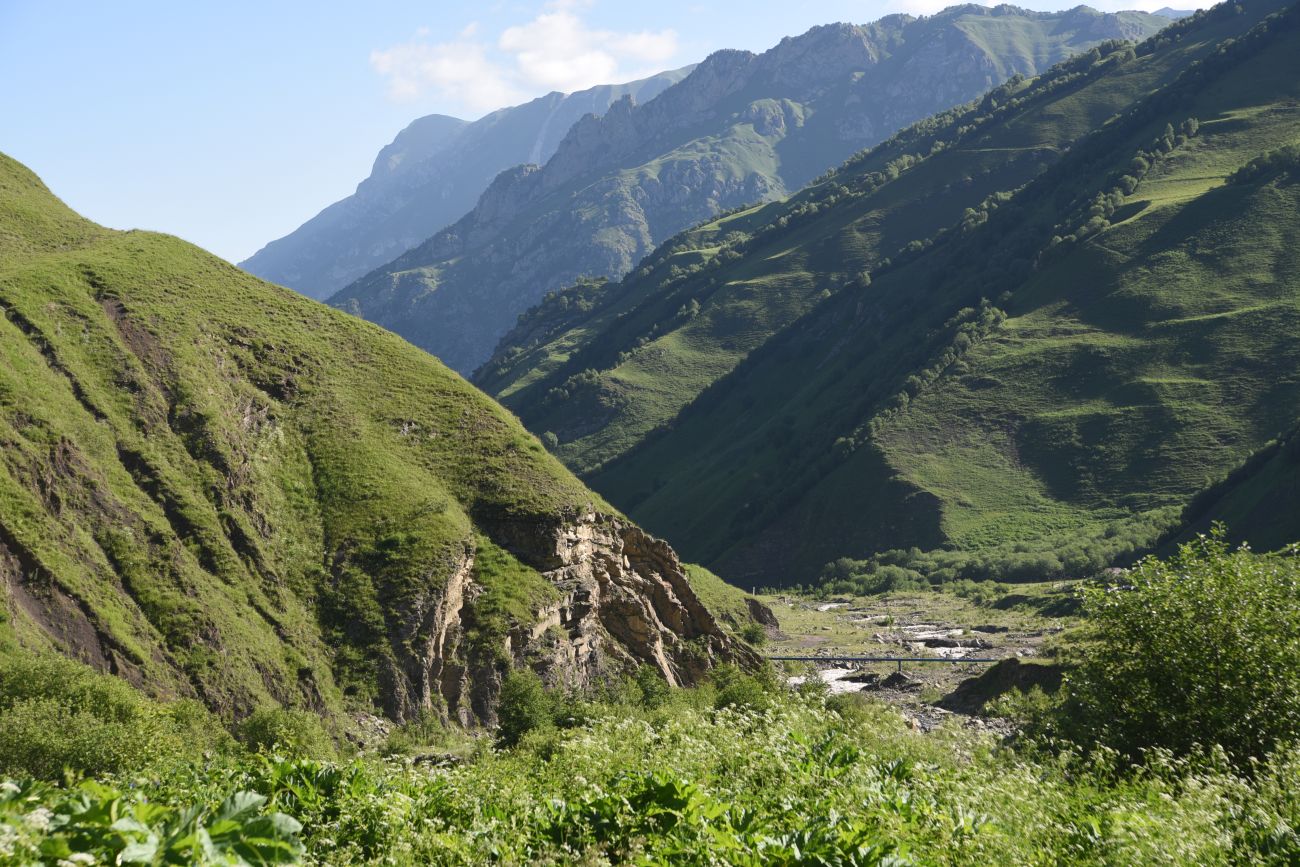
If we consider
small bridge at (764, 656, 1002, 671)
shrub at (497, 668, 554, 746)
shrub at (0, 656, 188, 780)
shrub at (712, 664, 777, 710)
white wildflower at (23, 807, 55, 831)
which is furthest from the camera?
small bridge at (764, 656, 1002, 671)

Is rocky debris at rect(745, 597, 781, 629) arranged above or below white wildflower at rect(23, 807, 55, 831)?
below

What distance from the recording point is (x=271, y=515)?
247 ft

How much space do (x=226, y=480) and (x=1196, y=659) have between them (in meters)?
64.6

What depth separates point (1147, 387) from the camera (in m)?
→ 186

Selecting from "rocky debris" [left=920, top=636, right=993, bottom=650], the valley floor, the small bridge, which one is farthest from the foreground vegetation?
"rocky debris" [left=920, top=636, right=993, bottom=650]

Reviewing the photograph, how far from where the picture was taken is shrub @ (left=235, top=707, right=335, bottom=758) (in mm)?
51312

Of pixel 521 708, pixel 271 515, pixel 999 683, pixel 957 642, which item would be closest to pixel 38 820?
pixel 521 708

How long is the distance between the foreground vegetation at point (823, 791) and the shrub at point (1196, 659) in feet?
0.24

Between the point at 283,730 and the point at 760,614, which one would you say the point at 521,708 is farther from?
the point at 760,614

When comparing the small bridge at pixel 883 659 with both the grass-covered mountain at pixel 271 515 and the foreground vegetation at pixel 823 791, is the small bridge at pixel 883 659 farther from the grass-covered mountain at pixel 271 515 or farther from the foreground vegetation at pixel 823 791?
the foreground vegetation at pixel 823 791

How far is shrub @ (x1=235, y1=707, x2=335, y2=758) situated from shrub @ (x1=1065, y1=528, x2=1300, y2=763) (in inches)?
1400

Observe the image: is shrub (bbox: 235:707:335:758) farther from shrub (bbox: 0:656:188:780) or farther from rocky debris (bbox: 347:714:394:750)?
shrub (bbox: 0:656:188:780)

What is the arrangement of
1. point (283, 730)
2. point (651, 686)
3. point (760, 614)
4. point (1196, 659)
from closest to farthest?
point (1196, 659) → point (283, 730) → point (651, 686) → point (760, 614)

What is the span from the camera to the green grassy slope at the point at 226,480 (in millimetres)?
60562
